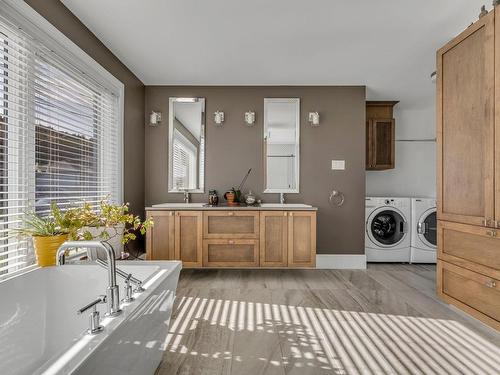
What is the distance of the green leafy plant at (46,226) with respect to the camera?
1.82 m

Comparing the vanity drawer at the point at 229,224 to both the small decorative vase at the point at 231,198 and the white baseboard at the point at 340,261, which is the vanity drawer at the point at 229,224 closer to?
the small decorative vase at the point at 231,198

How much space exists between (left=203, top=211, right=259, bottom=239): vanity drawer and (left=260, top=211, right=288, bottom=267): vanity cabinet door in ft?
0.30

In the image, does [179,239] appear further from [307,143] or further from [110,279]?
[110,279]

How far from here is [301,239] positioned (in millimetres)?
3477

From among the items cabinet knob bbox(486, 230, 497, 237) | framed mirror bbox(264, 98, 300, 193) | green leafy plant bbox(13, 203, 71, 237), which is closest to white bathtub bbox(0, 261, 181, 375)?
green leafy plant bbox(13, 203, 71, 237)

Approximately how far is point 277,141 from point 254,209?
109 centimetres

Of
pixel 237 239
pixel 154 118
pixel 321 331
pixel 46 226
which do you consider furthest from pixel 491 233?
pixel 154 118

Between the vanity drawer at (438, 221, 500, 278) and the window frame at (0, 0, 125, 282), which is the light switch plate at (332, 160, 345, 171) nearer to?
the vanity drawer at (438, 221, 500, 278)

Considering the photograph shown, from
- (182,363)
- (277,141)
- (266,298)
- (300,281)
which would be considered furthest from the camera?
(277,141)

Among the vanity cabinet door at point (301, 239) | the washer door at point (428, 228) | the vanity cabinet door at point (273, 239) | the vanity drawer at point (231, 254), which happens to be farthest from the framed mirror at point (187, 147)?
the washer door at point (428, 228)

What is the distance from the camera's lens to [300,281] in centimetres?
336

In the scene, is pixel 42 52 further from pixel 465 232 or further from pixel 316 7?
pixel 465 232

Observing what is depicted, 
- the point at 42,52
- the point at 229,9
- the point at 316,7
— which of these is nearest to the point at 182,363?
the point at 42,52

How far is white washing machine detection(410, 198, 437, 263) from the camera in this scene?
4129mm
